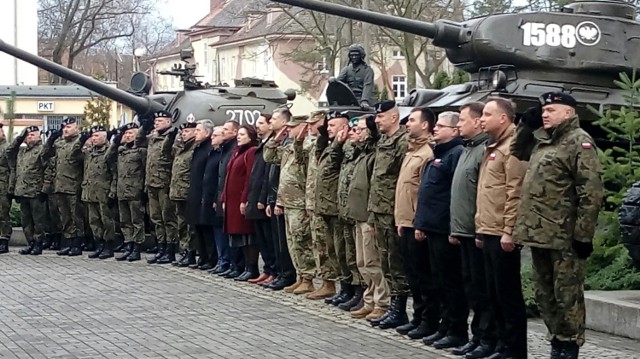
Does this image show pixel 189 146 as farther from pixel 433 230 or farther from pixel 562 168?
pixel 562 168

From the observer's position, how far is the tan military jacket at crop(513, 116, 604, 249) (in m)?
8.55

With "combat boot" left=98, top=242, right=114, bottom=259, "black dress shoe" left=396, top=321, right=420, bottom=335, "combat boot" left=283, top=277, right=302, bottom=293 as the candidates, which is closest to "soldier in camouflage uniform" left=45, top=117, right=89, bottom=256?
"combat boot" left=98, top=242, right=114, bottom=259

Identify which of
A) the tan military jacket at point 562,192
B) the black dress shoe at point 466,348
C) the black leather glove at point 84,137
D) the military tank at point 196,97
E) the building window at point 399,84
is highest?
the building window at point 399,84

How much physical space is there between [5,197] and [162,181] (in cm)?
313

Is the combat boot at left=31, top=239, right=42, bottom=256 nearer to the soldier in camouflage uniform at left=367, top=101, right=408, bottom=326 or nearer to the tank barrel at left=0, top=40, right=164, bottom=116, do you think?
the tank barrel at left=0, top=40, right=164, bottom=116

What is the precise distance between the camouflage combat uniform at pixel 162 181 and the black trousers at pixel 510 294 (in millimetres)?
7359

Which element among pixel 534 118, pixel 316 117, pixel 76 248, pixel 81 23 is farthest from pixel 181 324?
pixel 81 23

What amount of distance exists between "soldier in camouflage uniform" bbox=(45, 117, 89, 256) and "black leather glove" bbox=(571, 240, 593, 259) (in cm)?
986

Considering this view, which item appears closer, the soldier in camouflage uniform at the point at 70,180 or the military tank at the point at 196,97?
the soldier in camouflage uniform at the point at 70,180

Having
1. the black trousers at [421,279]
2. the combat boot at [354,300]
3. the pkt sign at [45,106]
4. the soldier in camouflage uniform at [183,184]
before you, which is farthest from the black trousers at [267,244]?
the pkt sign at [45,106]

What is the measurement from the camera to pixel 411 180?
10594mm

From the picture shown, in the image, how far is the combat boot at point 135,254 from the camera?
54.4 feet

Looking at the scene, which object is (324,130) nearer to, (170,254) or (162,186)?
(162,186)

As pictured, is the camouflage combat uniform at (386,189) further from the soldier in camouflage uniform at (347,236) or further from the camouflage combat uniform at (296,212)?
the camouflage combat uniform at (296,212)
